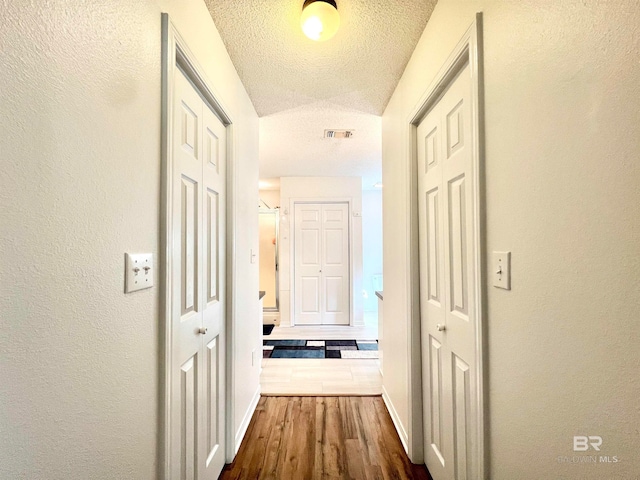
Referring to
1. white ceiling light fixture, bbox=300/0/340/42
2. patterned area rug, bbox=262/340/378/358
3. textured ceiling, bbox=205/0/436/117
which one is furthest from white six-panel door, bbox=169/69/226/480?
patterned area rug, bbox=262/340/378/358

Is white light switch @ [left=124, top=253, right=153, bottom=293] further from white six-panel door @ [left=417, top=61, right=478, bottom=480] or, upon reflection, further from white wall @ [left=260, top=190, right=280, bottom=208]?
white wall @ [left=260, top=190, right=280, bottom=208]

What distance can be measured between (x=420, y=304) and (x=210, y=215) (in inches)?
49.1

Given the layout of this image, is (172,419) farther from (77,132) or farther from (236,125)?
(236,125)

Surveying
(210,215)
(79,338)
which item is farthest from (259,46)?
(79,338)

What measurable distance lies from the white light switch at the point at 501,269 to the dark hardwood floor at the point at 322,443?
1319mm

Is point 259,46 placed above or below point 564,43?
above

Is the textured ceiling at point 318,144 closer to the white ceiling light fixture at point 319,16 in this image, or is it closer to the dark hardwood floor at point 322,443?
the white ceiling light fixture at point 319,16

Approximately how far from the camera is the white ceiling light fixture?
1.22 m

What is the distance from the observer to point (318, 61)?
1.71 meters

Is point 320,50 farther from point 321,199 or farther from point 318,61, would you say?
point 321,199

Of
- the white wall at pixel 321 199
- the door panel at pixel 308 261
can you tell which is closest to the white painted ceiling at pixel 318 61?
the white wall at pixel 321 199

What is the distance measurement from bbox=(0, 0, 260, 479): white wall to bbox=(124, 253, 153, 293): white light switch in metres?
0.02

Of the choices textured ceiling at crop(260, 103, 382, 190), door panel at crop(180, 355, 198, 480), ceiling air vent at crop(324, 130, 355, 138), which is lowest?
door panel at crop(180, 355, 198, 480)

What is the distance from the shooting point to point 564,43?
2.07 feet
